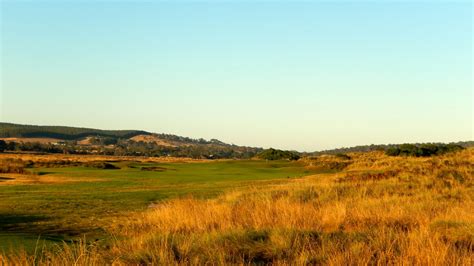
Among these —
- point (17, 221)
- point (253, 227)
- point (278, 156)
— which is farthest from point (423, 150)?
point (17, 221)

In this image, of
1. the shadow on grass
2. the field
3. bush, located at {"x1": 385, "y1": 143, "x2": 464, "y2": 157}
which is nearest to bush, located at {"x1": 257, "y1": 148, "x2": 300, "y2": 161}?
bush, located at {"x1": 385, "y1": 143, "x2": 464, "y2": 157}

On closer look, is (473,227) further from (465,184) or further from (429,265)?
(465,184)

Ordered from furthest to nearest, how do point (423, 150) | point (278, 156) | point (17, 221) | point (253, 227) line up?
point (278, 156), point (423, 150), point (17, 221), point (253, 227)

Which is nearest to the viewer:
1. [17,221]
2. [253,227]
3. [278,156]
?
[253,227]

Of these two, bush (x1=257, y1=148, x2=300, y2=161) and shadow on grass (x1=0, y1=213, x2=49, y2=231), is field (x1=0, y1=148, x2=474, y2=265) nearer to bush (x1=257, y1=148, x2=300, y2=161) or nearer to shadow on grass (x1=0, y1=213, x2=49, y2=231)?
shadow on grass (x1=0, y1=213, x2=49, y2=231)

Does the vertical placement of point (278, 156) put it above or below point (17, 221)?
above

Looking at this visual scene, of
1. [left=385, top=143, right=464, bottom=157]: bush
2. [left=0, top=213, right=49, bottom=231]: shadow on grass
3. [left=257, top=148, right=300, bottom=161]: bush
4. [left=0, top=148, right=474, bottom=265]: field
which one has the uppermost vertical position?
[left=385, top=143, right=464, bottom=157]: bush

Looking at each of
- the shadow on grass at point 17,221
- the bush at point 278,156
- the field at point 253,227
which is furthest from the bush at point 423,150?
the shadow on grass at point 17,221

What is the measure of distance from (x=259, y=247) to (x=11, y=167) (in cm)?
4230

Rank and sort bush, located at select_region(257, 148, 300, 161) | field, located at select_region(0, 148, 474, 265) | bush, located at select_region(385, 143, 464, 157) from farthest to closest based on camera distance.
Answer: bush, located at select_region(257, 148, 300, 161) → bush, located at select_region(385, 143, 464, 157) → field, located at select_region(0, 148, 474, 265)

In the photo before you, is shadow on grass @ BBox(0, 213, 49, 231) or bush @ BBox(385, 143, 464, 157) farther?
bush @ BBox(385, 143, 464, 157)

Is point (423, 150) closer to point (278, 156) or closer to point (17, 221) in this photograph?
point (278, 156)

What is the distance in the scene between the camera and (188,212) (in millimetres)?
12773

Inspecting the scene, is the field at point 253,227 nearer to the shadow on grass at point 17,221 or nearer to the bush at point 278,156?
the shadow on grass at point 17,221
